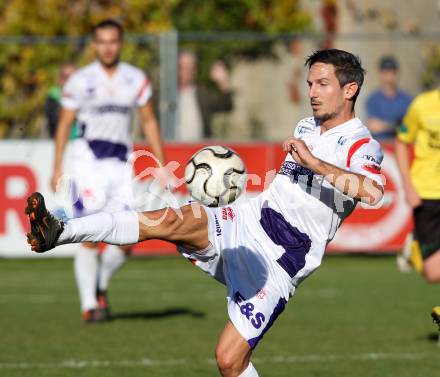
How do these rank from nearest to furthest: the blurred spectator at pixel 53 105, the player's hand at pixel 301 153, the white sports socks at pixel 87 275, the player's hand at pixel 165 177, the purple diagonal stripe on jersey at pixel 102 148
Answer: the player's hand at pixel 301 153
the white sports socks at pixel 87 275
the purple diagonal stripe on jersey at pixel 102 148
the player's hand at pixel 165 177
the blurred spectator at pixel 53 105

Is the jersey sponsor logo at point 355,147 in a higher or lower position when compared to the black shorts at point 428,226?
higher

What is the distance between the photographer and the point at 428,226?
9.84m

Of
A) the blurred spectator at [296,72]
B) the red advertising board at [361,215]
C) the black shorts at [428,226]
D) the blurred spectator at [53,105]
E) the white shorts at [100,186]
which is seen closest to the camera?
the black shorts at [428,226]

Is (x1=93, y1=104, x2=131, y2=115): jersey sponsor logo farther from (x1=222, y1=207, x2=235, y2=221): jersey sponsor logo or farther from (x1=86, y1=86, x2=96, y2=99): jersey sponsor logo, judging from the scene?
(x1=222, y1=207, x2=235, y2=221): jersey sponsor logo

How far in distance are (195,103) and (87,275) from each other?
20.7 feet

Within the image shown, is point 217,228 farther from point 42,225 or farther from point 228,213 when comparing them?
point 42,225

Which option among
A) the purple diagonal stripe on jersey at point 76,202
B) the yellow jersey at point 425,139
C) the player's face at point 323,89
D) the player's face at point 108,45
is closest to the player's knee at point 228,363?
the player's face at point 323,89

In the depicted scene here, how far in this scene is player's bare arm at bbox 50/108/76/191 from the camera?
35.0ft

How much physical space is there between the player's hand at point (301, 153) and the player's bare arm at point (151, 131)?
15.4 feet

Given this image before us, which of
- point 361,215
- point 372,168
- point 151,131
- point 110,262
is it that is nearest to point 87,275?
point 110,262

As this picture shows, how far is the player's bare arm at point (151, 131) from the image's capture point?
1076cm

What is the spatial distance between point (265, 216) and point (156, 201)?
21.6 ft

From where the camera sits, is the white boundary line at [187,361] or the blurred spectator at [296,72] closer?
the white boundary line at [187,361]

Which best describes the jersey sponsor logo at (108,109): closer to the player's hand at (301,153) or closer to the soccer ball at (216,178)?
the soccer ball at (216,178)
